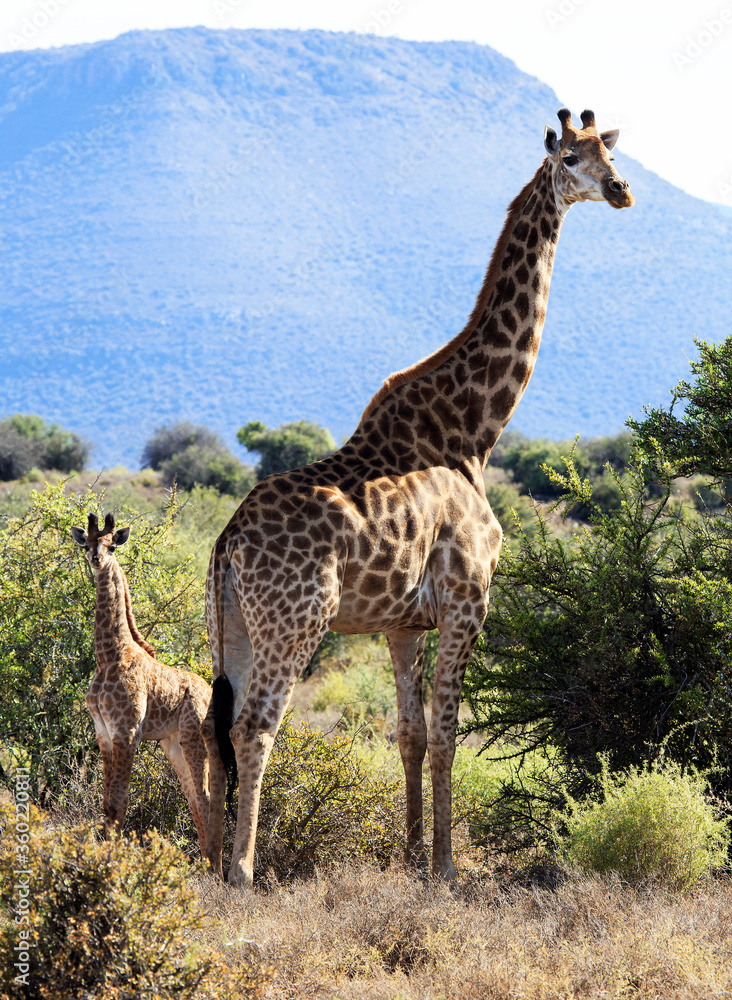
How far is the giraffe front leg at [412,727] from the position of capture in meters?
6.73

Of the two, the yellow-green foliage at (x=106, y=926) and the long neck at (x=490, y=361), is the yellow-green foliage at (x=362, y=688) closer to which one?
the long neck at (x=490, y=361)

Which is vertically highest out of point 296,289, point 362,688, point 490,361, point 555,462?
point 296,289

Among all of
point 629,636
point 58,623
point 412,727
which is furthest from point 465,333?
point 58,623

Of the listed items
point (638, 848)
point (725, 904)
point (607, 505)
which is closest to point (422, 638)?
point (638, 848)

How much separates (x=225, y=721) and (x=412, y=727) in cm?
158

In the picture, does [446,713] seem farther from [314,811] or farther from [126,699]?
[126,699]

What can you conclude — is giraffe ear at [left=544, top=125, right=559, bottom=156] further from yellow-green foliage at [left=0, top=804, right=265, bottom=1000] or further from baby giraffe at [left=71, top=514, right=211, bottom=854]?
yellow-green foliage at [left=0, top=804, right=265, bottom=1000]

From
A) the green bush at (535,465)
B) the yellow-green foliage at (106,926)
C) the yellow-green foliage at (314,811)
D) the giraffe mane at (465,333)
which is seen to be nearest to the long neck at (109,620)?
the yellow-green foliage at (314,811)

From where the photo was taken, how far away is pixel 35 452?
38719 millimetres

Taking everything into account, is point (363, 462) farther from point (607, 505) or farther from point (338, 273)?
point (338, 273)

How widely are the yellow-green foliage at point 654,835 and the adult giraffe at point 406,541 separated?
3.19 ft

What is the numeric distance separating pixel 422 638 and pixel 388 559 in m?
1.12

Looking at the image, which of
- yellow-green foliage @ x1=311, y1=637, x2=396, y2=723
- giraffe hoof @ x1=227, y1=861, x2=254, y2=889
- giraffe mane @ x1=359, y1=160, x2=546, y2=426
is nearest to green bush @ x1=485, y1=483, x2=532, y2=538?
yellow-green foliage @ x1=311, y1=637, x2=396, y2=723

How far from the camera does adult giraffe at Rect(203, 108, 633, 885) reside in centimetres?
568
